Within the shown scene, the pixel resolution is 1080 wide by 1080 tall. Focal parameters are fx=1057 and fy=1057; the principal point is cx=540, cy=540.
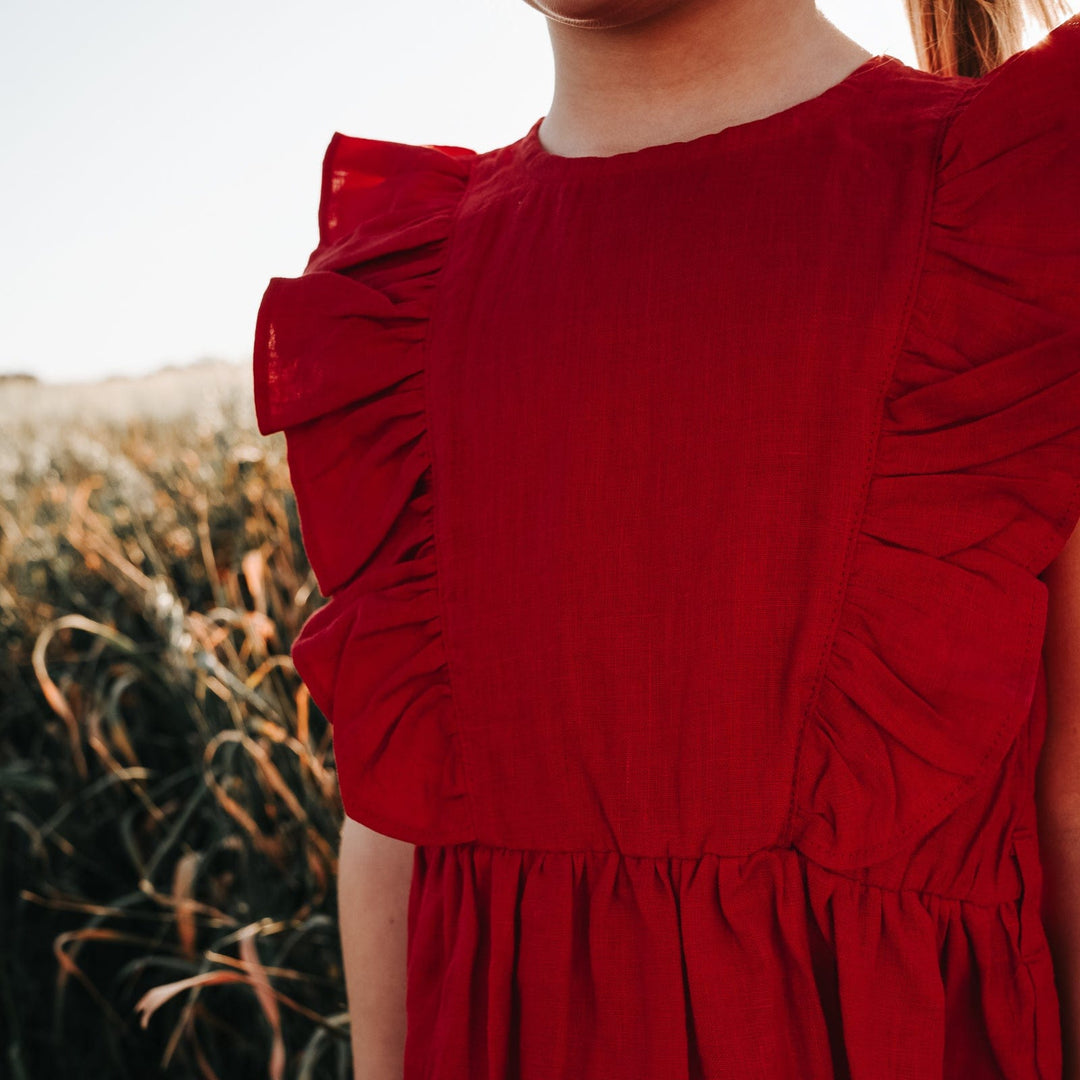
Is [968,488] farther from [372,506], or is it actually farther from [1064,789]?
[372,506]

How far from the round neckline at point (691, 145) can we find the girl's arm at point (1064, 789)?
0.34m

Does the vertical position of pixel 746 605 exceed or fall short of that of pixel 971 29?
it falls short

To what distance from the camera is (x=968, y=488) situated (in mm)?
657

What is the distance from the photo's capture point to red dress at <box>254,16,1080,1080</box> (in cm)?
66

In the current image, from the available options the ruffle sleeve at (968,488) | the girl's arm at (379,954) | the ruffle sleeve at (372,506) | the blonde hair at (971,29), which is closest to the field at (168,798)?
the girl's arm at (379,954)

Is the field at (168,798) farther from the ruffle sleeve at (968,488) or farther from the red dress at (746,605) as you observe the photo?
the ruffle sleeve at (968,488)

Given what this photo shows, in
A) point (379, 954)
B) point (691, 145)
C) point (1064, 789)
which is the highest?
point (691, 145)

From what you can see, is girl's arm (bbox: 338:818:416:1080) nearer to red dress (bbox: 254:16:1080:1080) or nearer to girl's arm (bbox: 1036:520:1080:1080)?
red dress (bbox: 254:16:1080:1080)

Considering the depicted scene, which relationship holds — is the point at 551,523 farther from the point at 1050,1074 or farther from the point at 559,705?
the point at 1050,1074

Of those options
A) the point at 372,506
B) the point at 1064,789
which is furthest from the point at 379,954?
the point at 1064,789

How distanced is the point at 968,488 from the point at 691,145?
32 centimetres

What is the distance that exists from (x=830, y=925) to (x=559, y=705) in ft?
0.75

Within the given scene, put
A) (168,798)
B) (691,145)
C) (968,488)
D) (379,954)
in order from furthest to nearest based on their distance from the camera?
1. (168,798)
2. (379,954)
3. (691,145)
4. (968,488)

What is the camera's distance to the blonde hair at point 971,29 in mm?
832
